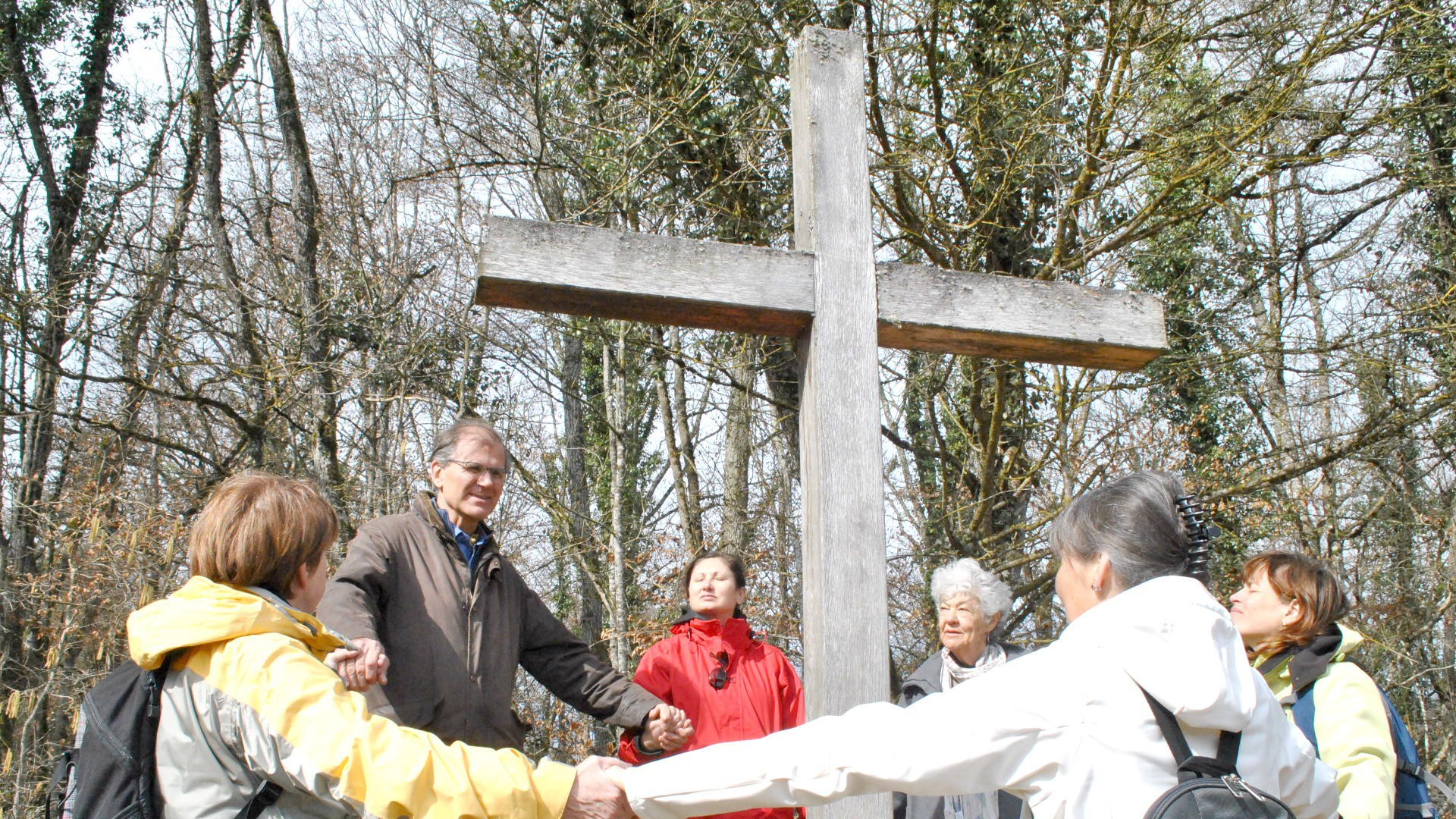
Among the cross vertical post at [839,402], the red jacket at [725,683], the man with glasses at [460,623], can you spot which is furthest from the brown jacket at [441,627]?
the cross vertical post at [839,402]

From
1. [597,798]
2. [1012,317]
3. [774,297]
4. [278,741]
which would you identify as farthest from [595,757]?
[1012,317]

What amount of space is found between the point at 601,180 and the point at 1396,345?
5614mm

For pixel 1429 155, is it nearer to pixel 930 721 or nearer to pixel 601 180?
pixel 601 180

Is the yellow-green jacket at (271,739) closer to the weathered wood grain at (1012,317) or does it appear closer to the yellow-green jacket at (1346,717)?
the weathered wood grain at (1012,317)

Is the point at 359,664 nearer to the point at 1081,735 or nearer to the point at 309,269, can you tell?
the point at 1081,735

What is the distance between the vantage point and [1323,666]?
8.29 feet

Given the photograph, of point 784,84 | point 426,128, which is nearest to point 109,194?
point 426,128

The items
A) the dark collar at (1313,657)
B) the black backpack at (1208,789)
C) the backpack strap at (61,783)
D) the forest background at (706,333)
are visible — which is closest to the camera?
the black backpack at (1208,789)

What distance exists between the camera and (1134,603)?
5.51 ft

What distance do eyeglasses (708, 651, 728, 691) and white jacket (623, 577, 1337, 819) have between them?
6.82ft

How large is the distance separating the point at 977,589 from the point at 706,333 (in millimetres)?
4870

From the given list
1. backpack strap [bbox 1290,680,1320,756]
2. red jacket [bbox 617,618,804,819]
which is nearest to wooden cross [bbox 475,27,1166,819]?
backpack strap [bbox 1290,680,1320,756]

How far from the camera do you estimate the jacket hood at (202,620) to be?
1840 millimetres

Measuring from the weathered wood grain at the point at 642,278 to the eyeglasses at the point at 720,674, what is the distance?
5.29 feet
